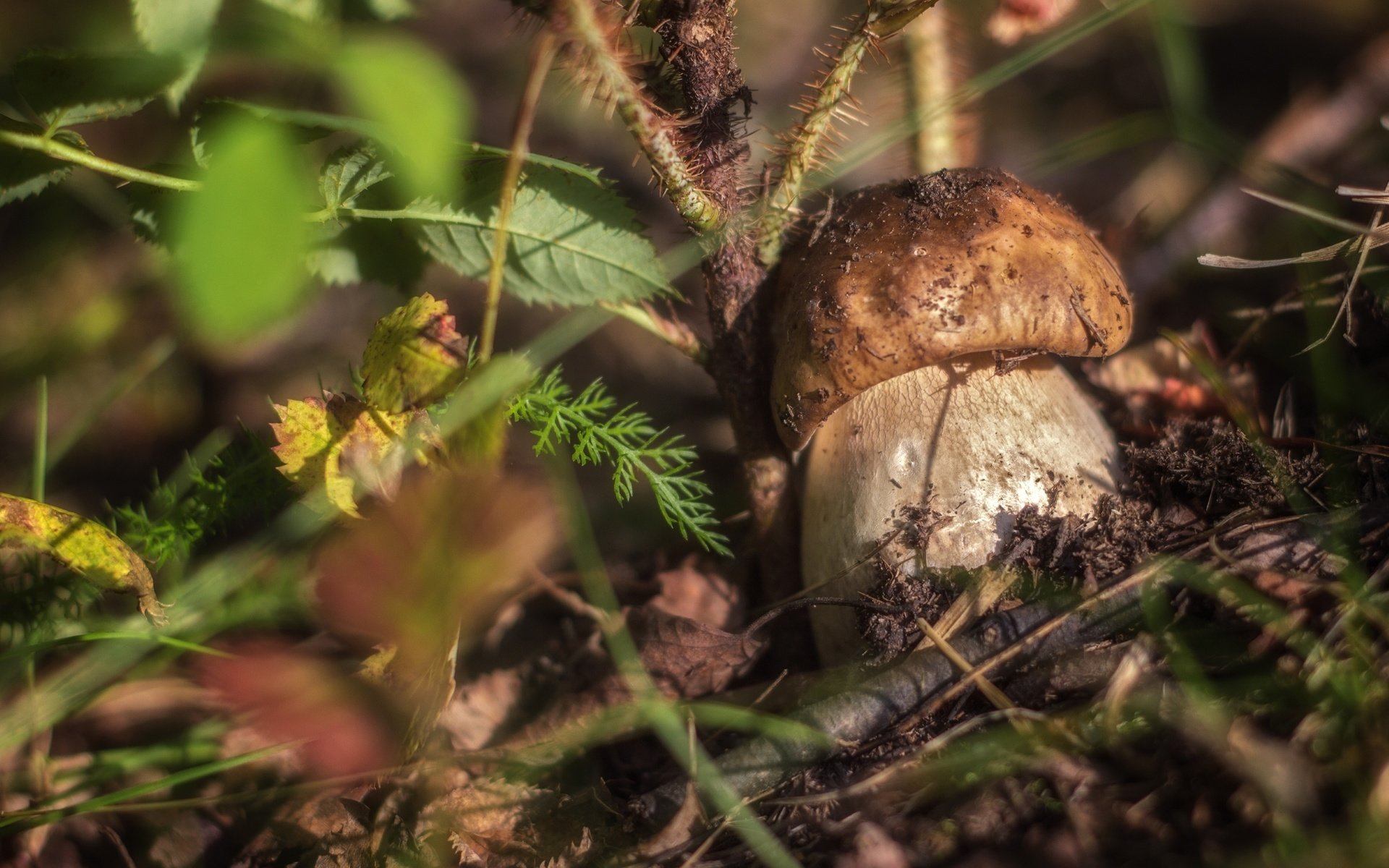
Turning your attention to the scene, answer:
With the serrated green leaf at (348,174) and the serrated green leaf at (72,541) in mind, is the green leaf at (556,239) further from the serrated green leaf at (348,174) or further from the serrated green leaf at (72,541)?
the serrated green leaf at (72,541)

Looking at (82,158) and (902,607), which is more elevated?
(82,158)

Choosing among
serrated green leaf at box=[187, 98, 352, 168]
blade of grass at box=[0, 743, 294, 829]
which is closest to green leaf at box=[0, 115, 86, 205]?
serrated green leaf at box=[187, 98, 352, 168]

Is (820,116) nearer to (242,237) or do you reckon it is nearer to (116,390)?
(242,237)

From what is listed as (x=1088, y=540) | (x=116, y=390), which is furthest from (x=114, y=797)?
(x=1088, y=540)

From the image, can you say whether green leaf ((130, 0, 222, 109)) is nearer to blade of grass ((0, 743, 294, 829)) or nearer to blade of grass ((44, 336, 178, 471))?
blade of grass ((44, 336, 178, 471))

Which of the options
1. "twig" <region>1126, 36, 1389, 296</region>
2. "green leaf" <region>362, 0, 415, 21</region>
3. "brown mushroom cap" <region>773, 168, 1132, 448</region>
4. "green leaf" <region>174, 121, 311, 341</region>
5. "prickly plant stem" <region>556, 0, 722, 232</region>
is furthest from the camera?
"twig" <region>1126, 36, 1389, 296</region>

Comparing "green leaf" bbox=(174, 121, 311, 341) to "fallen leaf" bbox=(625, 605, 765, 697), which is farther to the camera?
"fallen leaf" bbox=(625, 605, 765, 697)

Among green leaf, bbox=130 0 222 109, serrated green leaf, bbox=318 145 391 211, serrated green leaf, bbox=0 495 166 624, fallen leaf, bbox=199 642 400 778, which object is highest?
green leaf, bbox=130 0 222 109
